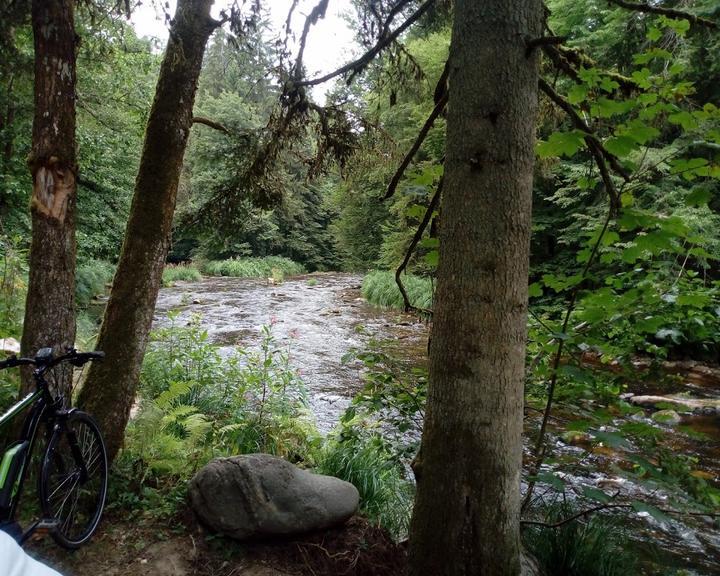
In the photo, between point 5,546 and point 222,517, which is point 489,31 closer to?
point 5,546

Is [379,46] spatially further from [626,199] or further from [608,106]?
[626,199]

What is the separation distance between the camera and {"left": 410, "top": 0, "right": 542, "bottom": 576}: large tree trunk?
1781 mm

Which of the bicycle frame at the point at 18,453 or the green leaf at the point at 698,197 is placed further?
the bicycle frame at the point at 18,453

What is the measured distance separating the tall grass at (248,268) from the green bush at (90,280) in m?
10.7

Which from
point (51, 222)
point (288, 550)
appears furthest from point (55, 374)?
point (288, 550)

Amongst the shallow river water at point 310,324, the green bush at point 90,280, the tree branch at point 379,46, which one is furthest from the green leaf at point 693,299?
the green bush at point 90,280

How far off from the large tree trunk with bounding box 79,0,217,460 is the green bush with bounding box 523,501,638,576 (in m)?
2.94

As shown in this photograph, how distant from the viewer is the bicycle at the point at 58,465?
2.39 meters

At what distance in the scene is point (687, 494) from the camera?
2.65 m

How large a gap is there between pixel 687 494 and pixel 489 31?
2696 millimetres

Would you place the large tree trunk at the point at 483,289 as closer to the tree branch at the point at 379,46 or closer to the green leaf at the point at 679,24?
the tree branch at the point at 379,46

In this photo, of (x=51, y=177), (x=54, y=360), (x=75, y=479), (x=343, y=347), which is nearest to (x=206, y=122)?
(x=51, y=177)

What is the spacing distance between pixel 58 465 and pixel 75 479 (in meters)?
0.14

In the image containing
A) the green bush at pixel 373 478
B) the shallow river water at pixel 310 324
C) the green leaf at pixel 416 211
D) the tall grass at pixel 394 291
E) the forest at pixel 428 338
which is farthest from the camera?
the tall grass at pixel 394 291
